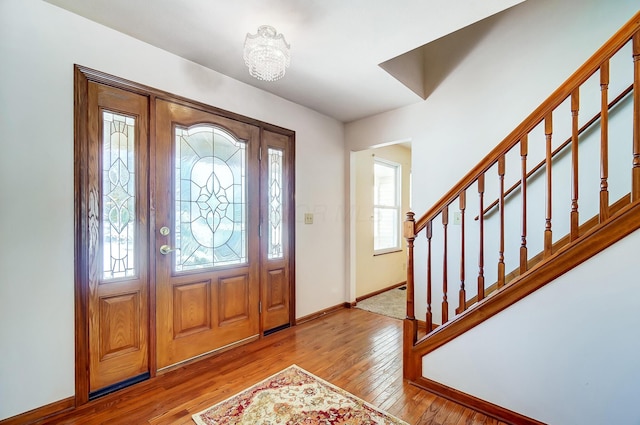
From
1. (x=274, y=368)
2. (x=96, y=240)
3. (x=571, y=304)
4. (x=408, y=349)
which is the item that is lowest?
(x=274, y=368)

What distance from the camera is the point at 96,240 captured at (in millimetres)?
1865

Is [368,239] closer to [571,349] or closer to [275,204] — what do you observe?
[275,204]

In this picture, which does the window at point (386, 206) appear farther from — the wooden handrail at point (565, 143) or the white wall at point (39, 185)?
the white wall at point (39, 185)

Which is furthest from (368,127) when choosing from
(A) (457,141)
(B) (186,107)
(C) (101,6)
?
(C) (101,6)

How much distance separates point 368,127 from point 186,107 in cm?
217

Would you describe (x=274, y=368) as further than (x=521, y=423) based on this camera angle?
Yes

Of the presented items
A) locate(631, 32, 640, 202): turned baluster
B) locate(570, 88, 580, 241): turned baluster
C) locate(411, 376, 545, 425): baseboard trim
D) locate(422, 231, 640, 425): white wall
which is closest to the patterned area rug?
locate(411, 376, 545, 425): baseboard trim

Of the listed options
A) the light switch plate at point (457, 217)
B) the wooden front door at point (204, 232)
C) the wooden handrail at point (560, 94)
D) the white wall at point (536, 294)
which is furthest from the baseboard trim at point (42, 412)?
the light switch plate at point (457, 217)

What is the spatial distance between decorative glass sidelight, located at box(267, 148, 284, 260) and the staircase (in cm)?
143

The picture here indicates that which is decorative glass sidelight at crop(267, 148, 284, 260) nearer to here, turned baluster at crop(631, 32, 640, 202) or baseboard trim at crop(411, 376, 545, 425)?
baseboard trim at crop(411, 376, 545, 425)

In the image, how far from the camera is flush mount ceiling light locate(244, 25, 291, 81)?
1665 millimetres

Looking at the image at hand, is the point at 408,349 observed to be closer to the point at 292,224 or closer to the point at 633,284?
the point at 633,284

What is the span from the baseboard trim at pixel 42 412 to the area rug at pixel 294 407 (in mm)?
837

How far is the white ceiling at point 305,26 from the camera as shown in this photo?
5.55 feet
